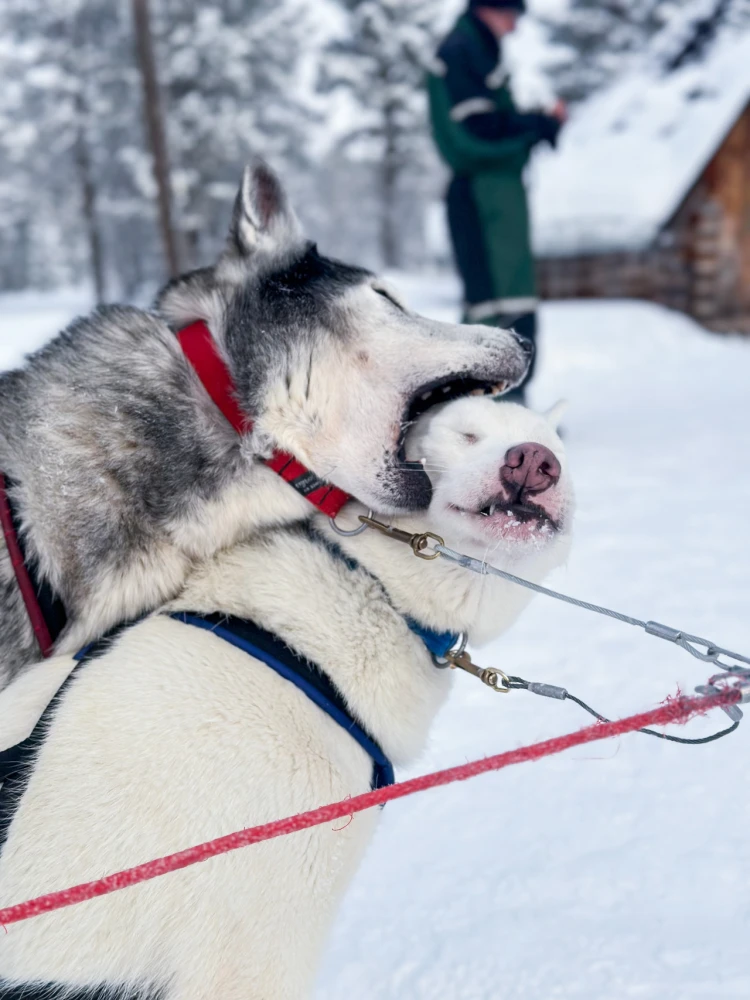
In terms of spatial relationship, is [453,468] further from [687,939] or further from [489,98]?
[489,98]

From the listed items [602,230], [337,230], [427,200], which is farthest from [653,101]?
[337,230]

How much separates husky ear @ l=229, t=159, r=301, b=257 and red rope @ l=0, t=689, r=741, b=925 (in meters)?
1.15

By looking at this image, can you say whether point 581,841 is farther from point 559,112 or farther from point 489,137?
point 559,112

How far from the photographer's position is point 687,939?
1.91 meters

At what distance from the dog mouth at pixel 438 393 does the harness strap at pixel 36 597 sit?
688 millimetres

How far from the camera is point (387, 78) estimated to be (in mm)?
25906

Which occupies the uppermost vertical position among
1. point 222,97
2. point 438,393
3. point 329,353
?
point 222,97

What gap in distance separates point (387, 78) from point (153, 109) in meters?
16.4

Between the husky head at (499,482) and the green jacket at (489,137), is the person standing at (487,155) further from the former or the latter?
the husky head at (499,482)

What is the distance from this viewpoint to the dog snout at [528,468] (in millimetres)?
1444

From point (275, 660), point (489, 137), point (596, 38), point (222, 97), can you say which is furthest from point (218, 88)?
point (275, 660)

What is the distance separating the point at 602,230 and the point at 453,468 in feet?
52.3

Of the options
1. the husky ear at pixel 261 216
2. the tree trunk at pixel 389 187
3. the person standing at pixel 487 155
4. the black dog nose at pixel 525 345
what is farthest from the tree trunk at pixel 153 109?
the tree trunk at pixel 389 187

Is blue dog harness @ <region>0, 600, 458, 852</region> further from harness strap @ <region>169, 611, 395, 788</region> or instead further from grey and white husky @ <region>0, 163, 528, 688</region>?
grey and white husky @ <region>0, 163, 528, 688</region>
